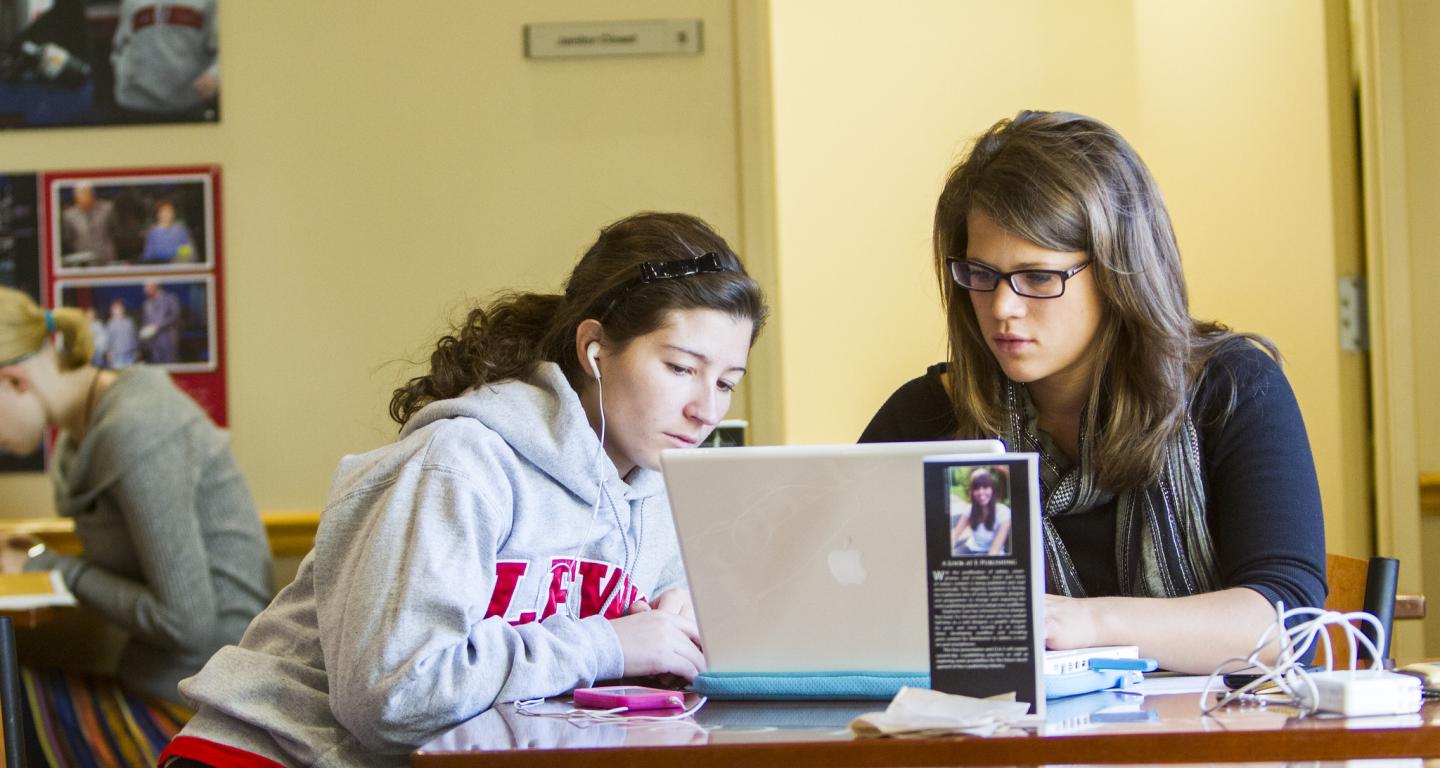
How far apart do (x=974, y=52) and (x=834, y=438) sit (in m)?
1.14

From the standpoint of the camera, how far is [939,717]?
1001 mm

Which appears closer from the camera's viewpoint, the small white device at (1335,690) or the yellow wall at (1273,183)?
the small white device at (1335,690)

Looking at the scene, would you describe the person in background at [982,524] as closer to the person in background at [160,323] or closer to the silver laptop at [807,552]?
the silver laptop at [807,552]

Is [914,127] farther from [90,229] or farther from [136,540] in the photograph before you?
[136,540]

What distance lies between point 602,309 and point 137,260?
5.48 feet

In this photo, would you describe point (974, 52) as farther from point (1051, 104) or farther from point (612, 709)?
point (612, 709)

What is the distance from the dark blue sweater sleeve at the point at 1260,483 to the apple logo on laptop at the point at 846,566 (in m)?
0.57

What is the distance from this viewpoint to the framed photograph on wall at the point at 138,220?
298 centimetres

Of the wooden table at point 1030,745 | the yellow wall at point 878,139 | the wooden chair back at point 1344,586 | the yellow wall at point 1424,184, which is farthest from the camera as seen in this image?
the yellow wall at point 878,139

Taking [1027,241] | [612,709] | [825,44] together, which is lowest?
[612,709]

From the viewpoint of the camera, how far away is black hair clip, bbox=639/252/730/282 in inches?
65.9

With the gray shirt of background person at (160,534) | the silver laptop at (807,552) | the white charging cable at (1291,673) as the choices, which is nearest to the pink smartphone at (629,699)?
the silver laptop at (807,552)

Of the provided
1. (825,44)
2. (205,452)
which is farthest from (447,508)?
(825,44)

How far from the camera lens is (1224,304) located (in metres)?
3.57
